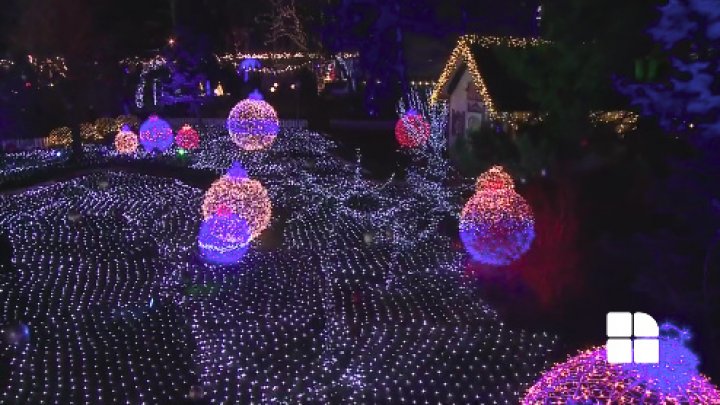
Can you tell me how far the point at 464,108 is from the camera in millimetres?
20422

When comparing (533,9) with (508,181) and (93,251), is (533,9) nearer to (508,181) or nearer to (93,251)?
(508,181)

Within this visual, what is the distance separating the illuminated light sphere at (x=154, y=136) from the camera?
22.6 meters

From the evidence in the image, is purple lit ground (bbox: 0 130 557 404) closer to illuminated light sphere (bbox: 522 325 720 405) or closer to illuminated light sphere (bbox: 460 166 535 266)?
illuminated light sphere (bbox: 460 166 535 266)

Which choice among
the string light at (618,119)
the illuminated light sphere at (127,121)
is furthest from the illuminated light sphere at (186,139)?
the string light at (618,119)

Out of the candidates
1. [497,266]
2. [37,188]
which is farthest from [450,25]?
[497,266]

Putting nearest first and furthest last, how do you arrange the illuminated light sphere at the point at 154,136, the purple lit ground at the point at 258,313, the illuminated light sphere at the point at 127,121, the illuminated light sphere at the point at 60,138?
1. the purple lit ground at the point at 258,313
2. the illuminated light sphere at the point at 154,136
3. the illuminated light sphere at the point at 60,138
4. the illuminated light sphere at the point at 127,121

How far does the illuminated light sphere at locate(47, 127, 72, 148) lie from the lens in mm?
25375

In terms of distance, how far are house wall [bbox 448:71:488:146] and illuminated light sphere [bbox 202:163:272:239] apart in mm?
8093

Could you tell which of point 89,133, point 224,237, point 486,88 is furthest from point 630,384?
point 89,133

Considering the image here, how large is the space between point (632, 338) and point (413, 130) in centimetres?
1864

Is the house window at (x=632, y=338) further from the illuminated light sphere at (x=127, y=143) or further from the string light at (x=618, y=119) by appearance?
the illuminated light sphere at (x=127, y=143)

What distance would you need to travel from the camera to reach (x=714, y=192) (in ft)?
18.1

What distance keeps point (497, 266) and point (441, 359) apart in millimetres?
3085

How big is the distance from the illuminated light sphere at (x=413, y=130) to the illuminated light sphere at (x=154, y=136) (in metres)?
7.79
